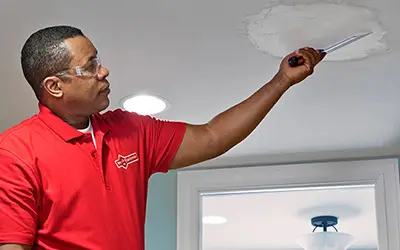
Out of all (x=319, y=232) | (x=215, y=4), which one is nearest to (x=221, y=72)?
(x=215, y=4)

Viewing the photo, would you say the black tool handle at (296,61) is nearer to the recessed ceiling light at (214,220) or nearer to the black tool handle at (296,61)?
the black tool handle at (296,61)

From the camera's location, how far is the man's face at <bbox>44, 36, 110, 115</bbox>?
56.1 inches

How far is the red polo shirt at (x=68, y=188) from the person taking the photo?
4.22 feet

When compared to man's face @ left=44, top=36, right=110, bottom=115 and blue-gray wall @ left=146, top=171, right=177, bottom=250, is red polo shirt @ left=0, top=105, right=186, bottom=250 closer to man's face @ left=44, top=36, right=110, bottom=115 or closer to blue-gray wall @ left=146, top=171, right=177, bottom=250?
man's face @ left=44, top=36, right=110, bottom=115

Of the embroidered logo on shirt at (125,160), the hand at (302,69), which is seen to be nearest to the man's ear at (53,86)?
the embroidered logo on shirt at (125,160)

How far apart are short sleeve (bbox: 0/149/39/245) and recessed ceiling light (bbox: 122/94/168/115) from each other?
3.28 ft

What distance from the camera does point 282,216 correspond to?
4430 millimetres

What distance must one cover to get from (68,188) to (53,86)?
0.23m

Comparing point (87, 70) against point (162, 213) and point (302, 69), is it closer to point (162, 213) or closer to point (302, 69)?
point (302, 69)

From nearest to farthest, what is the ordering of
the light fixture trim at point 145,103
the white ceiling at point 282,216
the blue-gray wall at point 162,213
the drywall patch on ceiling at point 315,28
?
the drywall patch on ceiling at point 315,28
the light fixture trim at point 145,103
the blue-gray wall at point 162,213
the white ceiling at point 282,216

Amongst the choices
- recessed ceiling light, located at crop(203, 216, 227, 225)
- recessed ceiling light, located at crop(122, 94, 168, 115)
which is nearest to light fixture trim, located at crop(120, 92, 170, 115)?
recessed ceiling light, located at crop(122, 94, 168, 115)

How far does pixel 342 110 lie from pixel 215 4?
0.80 meters

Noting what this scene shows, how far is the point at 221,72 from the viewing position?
2.08m

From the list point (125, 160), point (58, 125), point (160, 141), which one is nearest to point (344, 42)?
point (160, 141)
